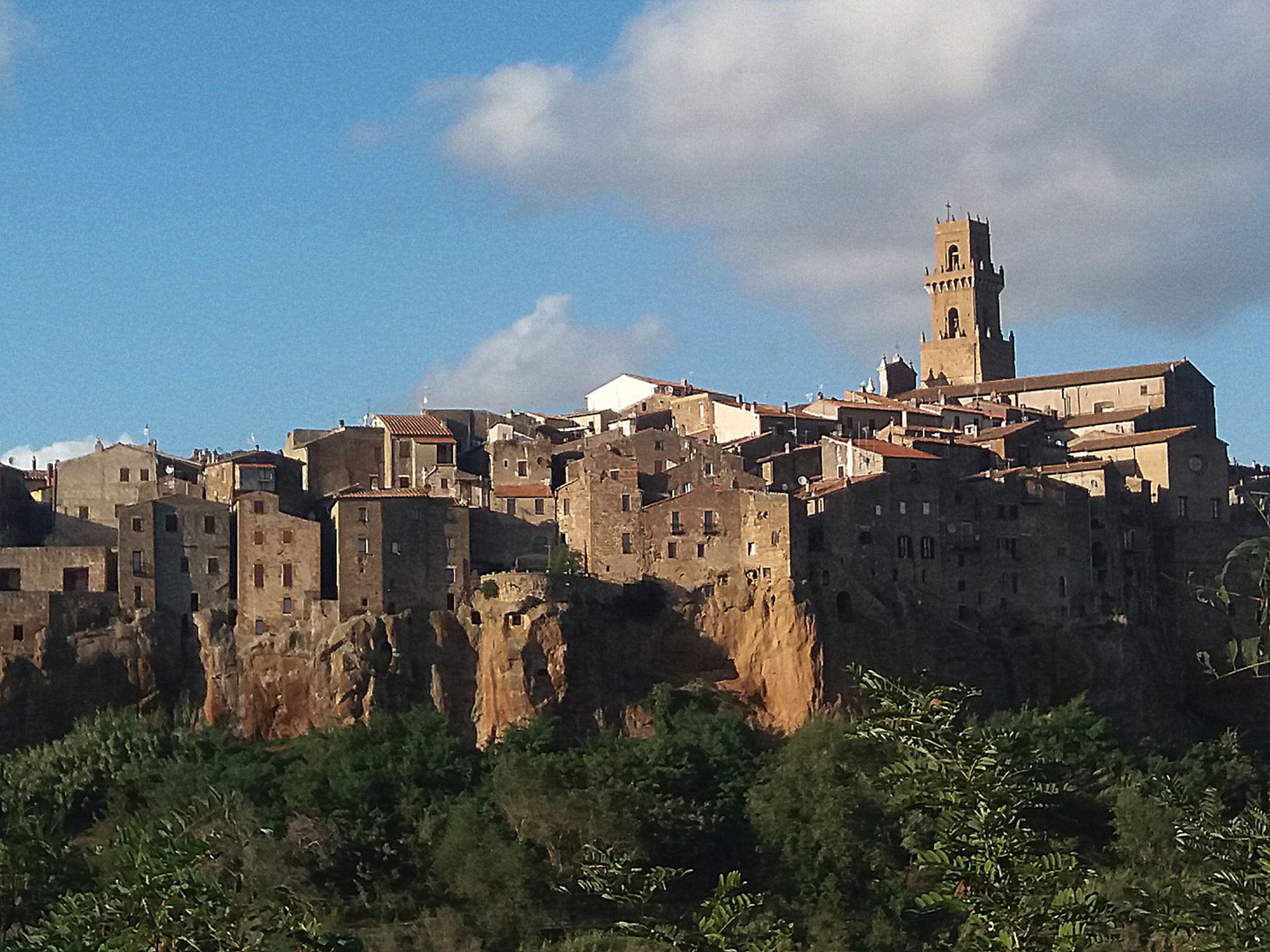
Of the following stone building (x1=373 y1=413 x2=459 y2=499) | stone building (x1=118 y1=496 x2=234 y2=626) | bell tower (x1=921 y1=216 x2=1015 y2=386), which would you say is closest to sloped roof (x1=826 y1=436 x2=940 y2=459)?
stone building (x1=373 y1=413 x2=459 y2=499)

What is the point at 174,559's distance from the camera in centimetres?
7388

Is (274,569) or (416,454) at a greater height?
(416,454)

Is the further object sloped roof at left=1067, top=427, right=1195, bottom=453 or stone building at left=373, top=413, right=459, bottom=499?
sloped roof at left=1067, top=427, right=1195, bottom=453

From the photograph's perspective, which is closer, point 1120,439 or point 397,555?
point 397,555

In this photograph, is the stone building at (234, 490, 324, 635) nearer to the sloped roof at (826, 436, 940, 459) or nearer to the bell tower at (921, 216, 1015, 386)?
the sloped roof at (826, 436, 940, 459)

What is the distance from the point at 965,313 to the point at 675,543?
4419 cm

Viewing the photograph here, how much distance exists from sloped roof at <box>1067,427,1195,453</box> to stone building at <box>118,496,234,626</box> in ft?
107

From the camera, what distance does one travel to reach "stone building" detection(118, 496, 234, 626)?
73.6 metres

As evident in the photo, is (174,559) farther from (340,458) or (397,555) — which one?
(340,458)

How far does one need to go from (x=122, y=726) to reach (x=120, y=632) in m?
2.73

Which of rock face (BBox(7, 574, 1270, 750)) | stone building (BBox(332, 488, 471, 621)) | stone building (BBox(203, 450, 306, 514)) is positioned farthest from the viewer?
stone building (BBox(203, 450, 306, 514))

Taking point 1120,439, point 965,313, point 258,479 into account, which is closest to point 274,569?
point 258,479

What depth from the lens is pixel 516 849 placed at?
6869cm

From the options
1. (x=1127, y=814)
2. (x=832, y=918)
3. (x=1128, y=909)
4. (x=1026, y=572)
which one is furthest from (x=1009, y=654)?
(x=1128, y=909)
